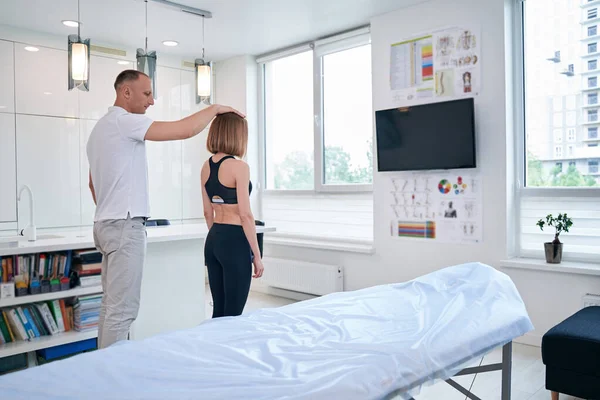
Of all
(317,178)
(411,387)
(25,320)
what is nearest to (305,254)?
(317,178)

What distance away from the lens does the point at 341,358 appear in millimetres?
1315

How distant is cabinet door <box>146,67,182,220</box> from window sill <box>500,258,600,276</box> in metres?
3.53

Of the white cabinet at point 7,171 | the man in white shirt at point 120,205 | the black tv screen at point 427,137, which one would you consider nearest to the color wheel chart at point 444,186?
the black tv screen at point 427,137

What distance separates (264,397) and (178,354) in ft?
1.10

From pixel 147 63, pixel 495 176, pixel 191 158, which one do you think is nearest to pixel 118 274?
pixel 147 63

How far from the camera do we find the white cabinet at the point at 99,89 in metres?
4.89

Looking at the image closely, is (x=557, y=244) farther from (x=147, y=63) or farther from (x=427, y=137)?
Answer: (x=147, y=63)

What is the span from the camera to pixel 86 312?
294 centimetres

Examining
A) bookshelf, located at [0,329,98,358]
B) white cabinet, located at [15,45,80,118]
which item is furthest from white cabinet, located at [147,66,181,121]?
bookshelf, located at [0,329,98,358]

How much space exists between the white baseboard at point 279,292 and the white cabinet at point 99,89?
2445mm

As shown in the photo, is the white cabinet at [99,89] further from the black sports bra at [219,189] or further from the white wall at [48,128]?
the black sports bra at [219,189]

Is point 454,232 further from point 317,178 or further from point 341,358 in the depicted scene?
point 341,358

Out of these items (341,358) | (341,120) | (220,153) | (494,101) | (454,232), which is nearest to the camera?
(341,358)

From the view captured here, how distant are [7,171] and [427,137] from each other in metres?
3.65
